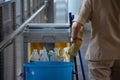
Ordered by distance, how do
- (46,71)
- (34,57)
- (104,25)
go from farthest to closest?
(34,57) < (46,71) < (104,25)

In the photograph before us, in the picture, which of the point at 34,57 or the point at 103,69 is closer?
the point at 103,69

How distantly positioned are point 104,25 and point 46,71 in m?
0.89

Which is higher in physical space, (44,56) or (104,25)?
(104,25)

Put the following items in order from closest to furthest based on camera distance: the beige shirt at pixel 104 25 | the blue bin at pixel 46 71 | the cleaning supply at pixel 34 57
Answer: the beige shirt at pixel 104 25 < the blue bin at pixel 46 71 < the cleaning supply at pixel 34 57

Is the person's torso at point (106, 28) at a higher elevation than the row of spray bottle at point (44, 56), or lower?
higher

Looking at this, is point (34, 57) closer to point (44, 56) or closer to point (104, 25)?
point (44, 56)

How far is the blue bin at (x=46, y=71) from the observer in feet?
10.0

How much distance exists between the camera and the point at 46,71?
306 centimetres

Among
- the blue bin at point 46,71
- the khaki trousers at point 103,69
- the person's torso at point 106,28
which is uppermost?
the person's torso at point 106,28

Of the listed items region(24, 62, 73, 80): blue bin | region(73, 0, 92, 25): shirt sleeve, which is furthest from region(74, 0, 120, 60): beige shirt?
region(24, 62, 73, 80): blue bin

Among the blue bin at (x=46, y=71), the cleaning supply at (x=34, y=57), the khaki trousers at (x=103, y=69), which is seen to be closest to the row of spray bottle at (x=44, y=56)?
the cleaning supply at (x=34, y=57)

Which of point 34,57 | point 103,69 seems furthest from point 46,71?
point 103,69

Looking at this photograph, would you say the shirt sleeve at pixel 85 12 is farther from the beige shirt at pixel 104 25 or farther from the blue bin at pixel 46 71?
the blue bin at pixel 46 71

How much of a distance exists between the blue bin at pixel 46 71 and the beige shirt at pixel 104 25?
703 mm
